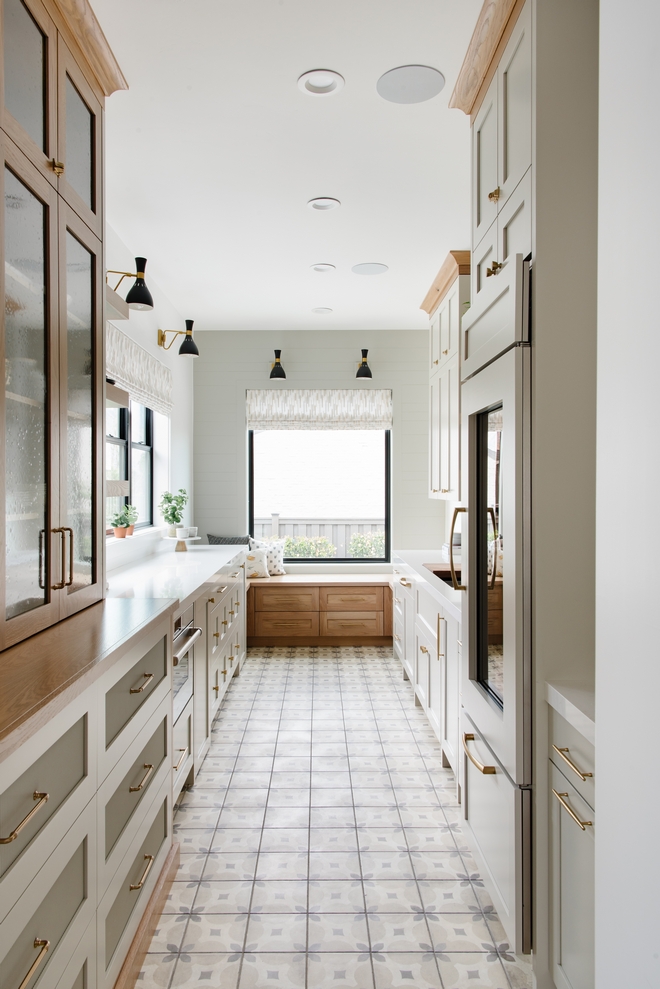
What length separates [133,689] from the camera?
1.64 m

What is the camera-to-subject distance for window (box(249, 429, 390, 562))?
19.5 ft

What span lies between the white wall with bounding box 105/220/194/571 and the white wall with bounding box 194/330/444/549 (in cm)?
17

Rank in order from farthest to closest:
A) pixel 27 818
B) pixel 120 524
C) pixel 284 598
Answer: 1. pixel 284 598
2. pixel 120 524
3. pixel 27 818

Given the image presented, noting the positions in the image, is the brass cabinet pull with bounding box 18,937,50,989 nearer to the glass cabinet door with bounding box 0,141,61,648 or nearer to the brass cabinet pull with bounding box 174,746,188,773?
the glass cabinet door with bounding box 0,141,61,648

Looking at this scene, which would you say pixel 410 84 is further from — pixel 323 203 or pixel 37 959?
pixel 37 959

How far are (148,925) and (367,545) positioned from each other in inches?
171

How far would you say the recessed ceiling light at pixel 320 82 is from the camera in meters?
2.12

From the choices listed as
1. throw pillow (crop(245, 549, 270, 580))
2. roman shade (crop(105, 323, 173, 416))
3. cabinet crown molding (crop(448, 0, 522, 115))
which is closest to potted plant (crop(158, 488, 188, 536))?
roman shade (crop(105, 323, 173, 416))

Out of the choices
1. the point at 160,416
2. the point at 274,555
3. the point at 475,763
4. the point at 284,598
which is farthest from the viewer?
the point at 274,555

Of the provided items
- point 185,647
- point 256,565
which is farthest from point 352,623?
point 185,647

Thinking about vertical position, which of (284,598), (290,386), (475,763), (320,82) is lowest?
(284,598)

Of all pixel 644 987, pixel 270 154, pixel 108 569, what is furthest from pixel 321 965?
pixel 270 154

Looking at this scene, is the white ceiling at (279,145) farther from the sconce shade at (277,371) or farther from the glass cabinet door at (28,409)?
the sconce shade at (277,371)

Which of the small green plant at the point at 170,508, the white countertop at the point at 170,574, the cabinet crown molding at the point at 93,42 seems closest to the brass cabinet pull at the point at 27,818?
the white countertop at the point at 170,574
